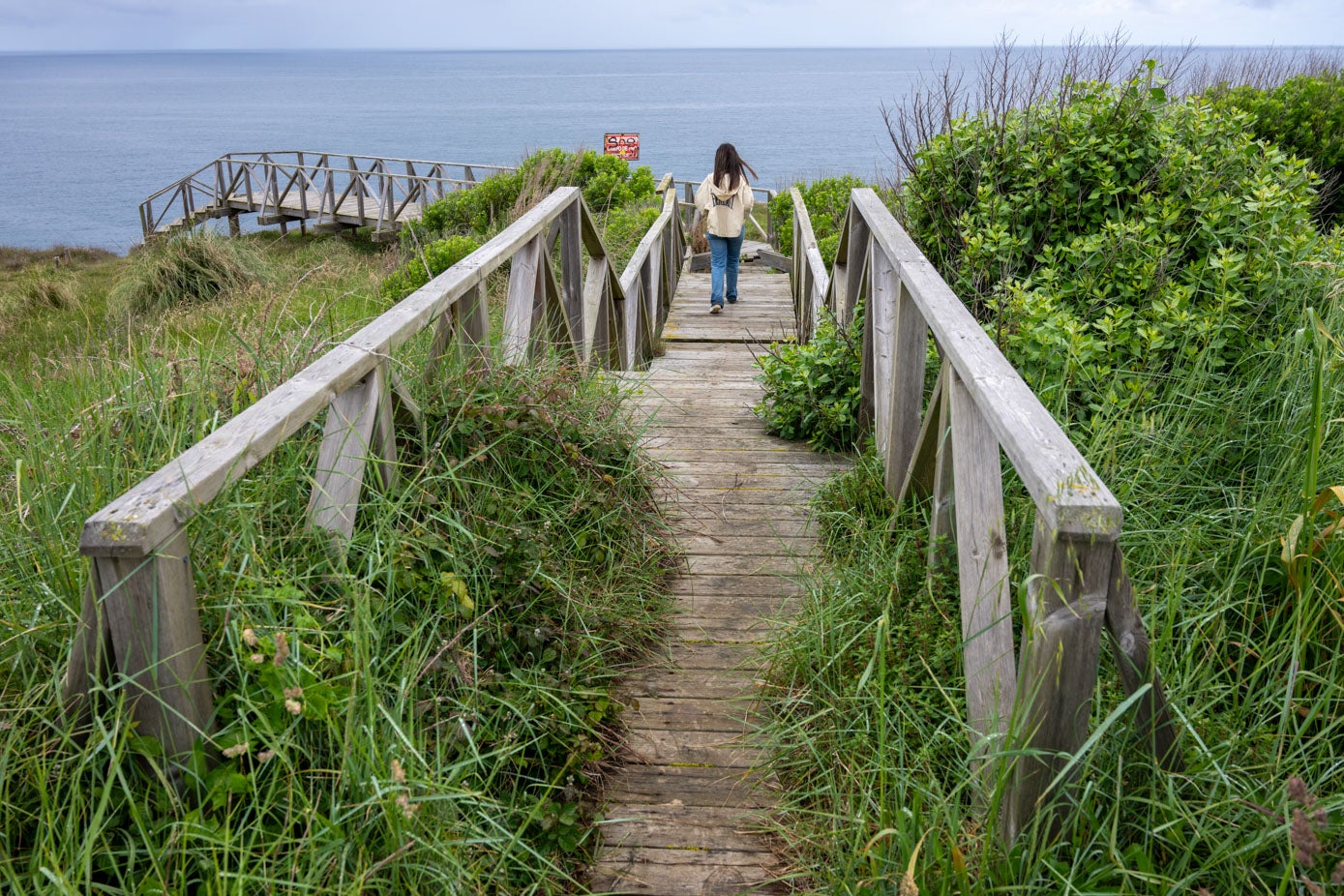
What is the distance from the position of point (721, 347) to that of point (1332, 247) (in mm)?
5235

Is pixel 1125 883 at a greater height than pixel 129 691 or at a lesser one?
lesser

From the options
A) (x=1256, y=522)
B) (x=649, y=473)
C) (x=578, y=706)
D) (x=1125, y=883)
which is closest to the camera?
(x=1125, y=883)

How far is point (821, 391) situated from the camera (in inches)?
190

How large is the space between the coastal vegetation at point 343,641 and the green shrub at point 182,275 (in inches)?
480

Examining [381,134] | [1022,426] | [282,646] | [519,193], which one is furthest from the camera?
[381,134]

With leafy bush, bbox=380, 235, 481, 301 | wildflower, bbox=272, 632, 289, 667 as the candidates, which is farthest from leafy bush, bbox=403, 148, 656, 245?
wildflower, bbox=272, 632, 289, 667

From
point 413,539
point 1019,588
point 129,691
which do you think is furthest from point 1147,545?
point 129,691

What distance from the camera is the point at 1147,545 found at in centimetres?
248

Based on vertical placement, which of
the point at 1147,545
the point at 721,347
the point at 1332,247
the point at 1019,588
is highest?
the point at 1332,247

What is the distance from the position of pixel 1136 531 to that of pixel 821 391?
2.49 meters

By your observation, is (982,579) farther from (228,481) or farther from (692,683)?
(228,481)

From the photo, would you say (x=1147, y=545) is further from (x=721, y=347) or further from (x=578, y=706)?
(x=721, y=347)

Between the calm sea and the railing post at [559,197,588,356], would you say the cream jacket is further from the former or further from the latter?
the calm sea

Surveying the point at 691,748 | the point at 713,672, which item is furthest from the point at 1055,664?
the point at 713,672
